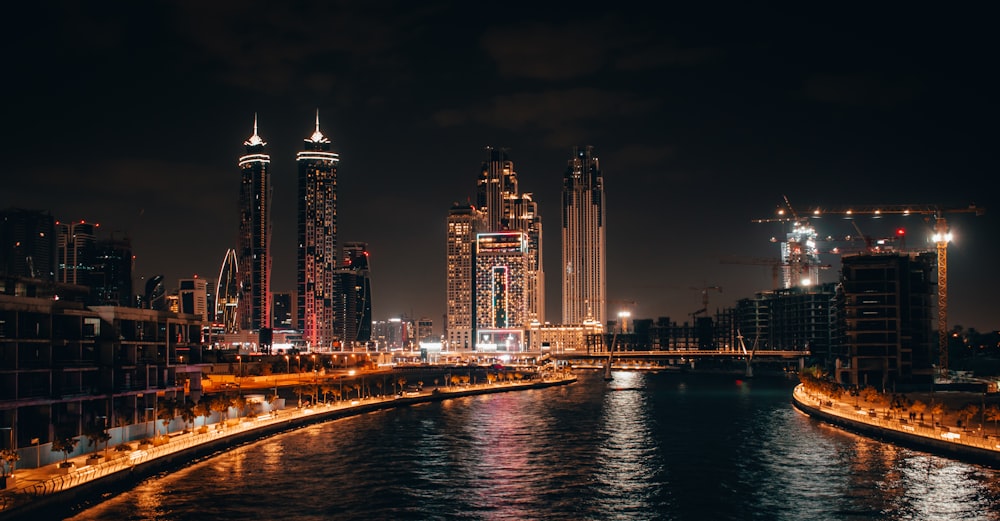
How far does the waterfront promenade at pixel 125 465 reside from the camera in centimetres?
5097

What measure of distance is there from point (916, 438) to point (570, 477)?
33.7 metres

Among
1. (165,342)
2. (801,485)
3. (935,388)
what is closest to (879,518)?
(801,485)

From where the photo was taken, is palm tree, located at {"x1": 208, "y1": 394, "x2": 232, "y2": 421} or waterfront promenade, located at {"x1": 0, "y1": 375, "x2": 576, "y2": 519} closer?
waterfront promenade, located at {"x1": 0, "y1": 375, "x2": 576, "y2": 519}

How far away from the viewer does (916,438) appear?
81.8 meters

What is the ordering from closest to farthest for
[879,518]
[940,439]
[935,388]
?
1. [879,518]
2. [940,439]
3. [935,388]

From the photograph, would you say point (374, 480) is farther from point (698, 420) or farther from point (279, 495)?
point (698, 420)

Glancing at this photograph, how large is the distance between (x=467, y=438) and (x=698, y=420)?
34093mm

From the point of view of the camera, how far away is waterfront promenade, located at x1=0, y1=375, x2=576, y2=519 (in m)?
51.0

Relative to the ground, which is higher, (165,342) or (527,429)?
(165,342)

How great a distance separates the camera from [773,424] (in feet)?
356

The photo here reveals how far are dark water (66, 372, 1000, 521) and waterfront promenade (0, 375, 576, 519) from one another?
4.74ft

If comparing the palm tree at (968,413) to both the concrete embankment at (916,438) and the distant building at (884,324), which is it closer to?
the concrete embankment at (916,438)

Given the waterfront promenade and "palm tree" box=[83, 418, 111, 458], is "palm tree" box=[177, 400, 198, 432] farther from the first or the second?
"palm tree" box=[83, 418, 111, 458]

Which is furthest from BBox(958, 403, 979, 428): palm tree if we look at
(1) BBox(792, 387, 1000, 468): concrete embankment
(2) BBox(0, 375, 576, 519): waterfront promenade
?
(2) BBox(0, 375, 576, 519): waterfront promenade
